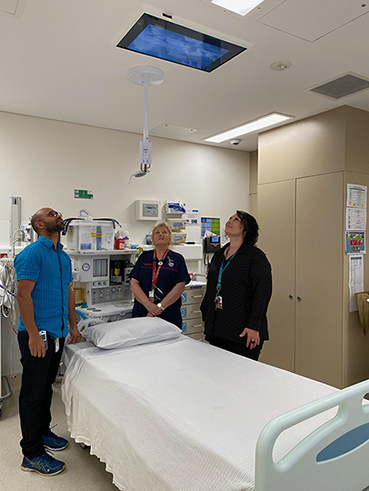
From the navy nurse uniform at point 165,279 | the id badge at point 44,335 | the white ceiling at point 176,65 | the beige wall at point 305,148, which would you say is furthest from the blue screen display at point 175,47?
the id badge at point 44,335

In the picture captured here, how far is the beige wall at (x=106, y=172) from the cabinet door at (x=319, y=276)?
1.39 meters

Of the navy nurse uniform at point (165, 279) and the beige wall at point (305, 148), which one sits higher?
the beige wall at point (305, 148)

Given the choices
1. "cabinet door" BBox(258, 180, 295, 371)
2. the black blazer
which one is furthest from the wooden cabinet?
the black blazer

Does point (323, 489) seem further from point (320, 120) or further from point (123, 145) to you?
point (123, 145)

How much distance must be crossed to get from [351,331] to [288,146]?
188 centimetres

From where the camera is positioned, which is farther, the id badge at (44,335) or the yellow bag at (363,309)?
the yellow bag at (363,309)

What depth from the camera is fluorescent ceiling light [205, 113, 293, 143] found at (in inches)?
149

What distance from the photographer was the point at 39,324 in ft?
7.17

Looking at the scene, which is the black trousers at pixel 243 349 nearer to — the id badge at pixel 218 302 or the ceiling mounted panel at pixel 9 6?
the id badge at pixel 218 302

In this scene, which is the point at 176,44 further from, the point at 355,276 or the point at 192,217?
the point at 192,217

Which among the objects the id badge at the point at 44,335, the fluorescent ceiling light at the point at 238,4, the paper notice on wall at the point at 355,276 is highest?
the fluorescent ceiling light at the point at 238,4

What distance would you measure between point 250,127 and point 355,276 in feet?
5.98

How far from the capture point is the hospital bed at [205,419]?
1283 mm

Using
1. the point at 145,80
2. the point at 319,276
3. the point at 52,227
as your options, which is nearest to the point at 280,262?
the point at 319,276
